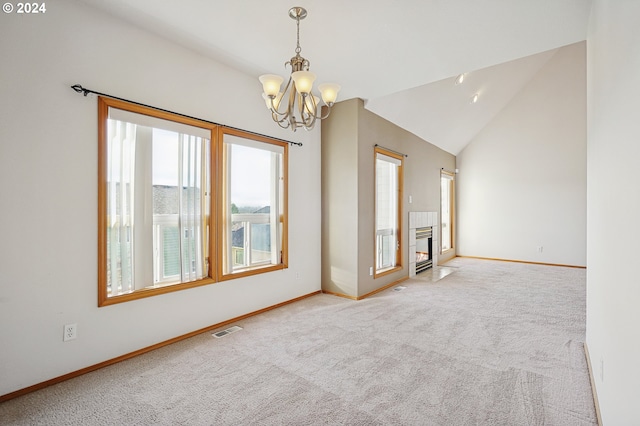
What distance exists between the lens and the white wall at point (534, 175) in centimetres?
608

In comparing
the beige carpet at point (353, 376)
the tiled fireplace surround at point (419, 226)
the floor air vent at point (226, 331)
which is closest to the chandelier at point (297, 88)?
the beige carpet at point (353, 376)

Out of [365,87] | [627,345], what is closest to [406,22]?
[365,87]

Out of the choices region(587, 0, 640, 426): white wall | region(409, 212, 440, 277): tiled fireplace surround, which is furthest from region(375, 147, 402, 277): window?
region(587, 0, 640, 426): white wall

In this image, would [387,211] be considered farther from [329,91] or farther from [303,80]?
[303,80]

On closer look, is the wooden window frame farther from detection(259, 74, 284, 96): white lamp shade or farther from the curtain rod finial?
the curtain rod finial

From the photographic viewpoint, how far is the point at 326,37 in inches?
107

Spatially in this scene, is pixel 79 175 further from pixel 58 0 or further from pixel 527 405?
pixel 527 405

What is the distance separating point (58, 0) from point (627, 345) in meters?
3.83

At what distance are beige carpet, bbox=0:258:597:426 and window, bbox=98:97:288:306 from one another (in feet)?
2.23

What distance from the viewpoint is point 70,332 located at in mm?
2182

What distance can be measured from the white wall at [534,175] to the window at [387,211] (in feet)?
11.1

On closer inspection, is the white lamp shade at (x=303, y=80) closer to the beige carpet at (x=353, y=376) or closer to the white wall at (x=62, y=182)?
the white wall at (x=62, y=182)

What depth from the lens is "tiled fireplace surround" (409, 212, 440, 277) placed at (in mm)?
5379

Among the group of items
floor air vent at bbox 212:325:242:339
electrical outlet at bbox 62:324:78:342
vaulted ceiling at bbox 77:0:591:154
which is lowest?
floor air vent at bbox 212:325:242:339
